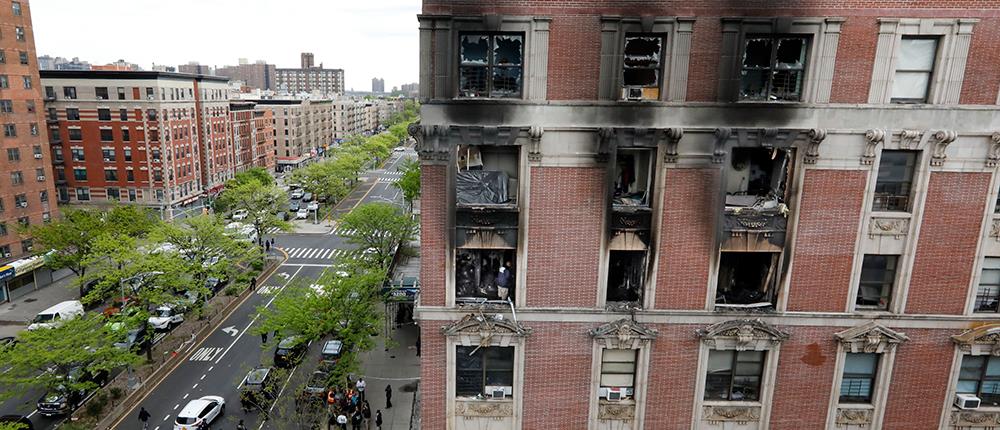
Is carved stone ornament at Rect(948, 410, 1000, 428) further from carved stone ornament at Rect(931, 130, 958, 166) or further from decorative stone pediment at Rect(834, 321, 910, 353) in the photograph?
carved stone ornament at Rect(931, 130, 958, 166)

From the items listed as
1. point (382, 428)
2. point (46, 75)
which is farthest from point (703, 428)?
point (46, 75)

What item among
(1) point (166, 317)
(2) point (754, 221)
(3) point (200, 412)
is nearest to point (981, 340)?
(2) point (754, 221)

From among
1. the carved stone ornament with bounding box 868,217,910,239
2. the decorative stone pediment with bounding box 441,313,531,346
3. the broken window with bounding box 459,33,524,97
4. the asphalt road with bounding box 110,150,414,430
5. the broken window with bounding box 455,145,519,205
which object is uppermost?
the broken window with bounding box 459,33,524,97

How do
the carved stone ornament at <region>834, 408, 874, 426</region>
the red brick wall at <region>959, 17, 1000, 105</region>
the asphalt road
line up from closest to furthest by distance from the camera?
the red brick wall at <region>959, 17, 1000, 105</region>, the carved stone ornament at <region>834, 408, 874, 426</region>, the asphalt road

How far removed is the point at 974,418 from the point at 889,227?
26.9 ft

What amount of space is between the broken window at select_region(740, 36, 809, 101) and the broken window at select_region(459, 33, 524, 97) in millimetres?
7134

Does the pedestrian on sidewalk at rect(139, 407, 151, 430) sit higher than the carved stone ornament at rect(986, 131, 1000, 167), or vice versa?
the carved stone ornament at rect(986, 131, 1000, 167)

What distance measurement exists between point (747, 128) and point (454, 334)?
1169cm

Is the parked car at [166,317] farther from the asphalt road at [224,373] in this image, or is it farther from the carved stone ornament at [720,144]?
the carved stone ornament at [720,144]

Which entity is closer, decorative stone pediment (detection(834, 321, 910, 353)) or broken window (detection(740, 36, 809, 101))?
broken window (detection(740, 36, 809, 101))

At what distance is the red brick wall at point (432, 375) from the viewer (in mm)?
19609

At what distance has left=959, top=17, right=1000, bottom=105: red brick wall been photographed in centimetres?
1745

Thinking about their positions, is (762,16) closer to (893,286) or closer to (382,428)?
(893,286)

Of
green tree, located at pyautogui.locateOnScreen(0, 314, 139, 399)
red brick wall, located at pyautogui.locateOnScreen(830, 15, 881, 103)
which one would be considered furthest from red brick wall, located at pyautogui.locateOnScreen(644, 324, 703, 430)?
green tree, located at pyautogui.locateOnScreen(0, 314, 139, 399)
